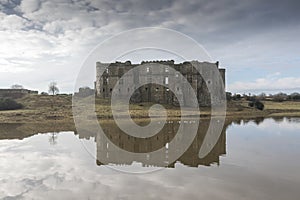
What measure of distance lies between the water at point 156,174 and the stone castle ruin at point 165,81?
43.4 meters

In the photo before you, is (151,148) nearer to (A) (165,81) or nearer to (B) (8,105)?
(B) (8,105)

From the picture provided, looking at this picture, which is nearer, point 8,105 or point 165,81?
point 8,105

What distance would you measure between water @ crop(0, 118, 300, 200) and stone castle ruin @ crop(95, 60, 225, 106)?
43.4 m

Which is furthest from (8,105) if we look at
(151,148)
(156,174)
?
(156,174)

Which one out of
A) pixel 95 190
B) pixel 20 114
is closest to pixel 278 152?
pixel 95 190

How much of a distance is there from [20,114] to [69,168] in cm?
3545

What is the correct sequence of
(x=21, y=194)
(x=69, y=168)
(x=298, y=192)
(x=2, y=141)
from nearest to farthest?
(x=298, y=192) → (x=21, y=194) → (x=69, y=168) → (x=2, y=141)

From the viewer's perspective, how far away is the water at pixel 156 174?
10492 mm

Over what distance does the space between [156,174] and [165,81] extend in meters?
53.0

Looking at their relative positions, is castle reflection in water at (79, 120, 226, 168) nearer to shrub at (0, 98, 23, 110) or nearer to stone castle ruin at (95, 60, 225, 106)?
shrub at (0, 98, 23, 110)

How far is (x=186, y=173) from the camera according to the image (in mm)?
13203

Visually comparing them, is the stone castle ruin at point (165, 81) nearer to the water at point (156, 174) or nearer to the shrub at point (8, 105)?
the shrub at point (8, 105)

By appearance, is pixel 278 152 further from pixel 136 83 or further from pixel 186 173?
pixel 136 83

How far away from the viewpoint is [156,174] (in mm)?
13266
